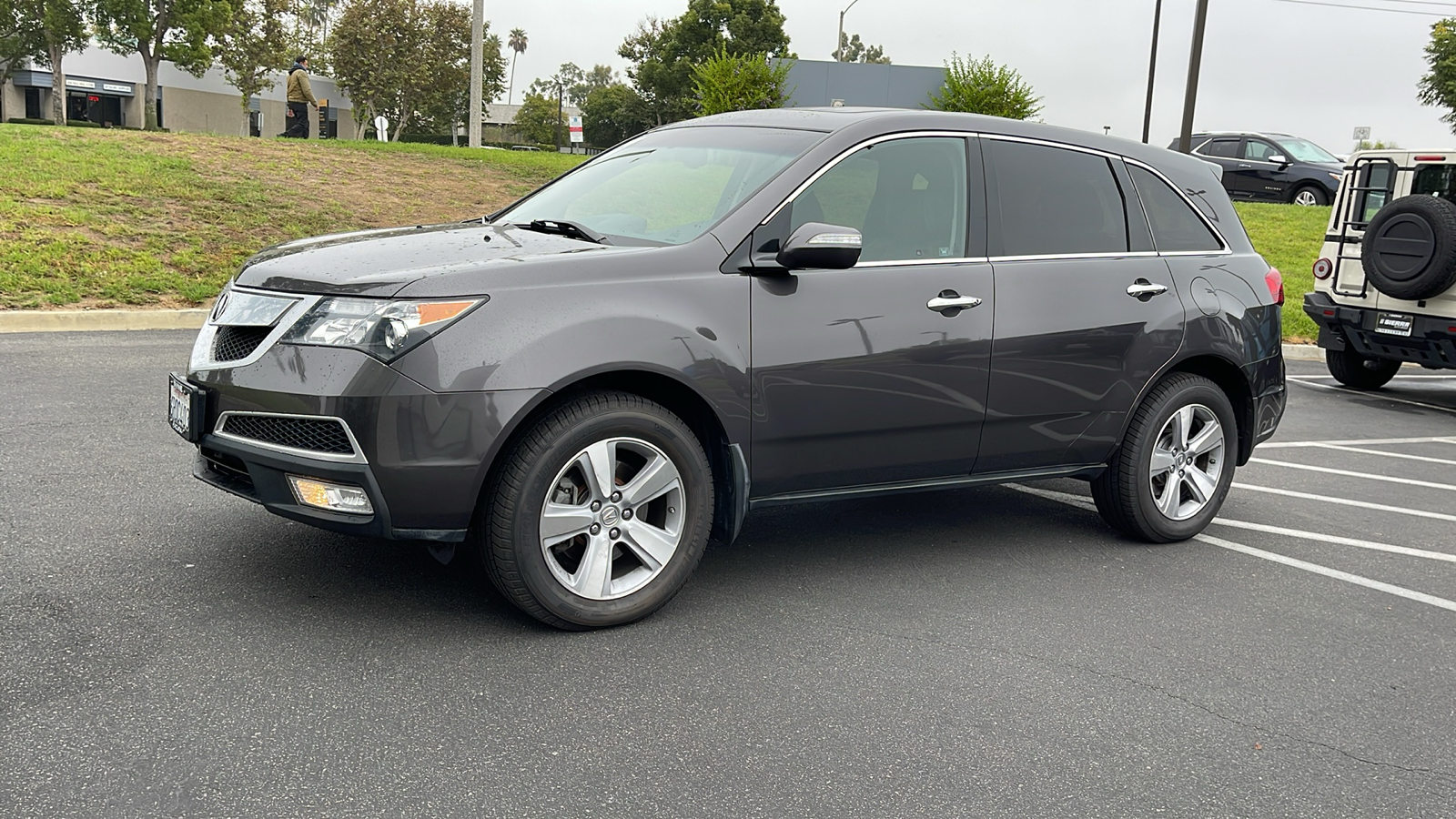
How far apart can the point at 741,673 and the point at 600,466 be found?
0.80 metres

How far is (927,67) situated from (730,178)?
153ft

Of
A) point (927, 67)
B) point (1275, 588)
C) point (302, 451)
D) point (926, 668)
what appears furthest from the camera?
point (927, 67)

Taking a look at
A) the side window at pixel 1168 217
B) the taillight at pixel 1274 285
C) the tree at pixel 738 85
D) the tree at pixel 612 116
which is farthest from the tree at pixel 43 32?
the taillight at pixel 1274 285

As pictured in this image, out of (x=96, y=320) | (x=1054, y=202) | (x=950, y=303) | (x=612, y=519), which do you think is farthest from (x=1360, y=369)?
(x=96, y=320)

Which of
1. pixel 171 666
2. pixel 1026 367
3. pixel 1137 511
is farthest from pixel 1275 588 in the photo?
pixel 171 666

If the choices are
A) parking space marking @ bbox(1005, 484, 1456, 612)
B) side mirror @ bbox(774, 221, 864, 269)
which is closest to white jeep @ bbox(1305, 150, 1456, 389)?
parking space marking @ bbox(1005, 484, 1456, 612)

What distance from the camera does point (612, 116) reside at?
83.5 metres

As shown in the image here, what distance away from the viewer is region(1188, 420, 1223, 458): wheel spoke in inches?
221

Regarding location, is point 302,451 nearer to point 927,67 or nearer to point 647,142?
point 647,142

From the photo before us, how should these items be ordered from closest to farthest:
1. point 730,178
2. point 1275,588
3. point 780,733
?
point 780,733 < point 730,178 < point 1275,588

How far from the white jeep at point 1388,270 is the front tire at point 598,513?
810cm

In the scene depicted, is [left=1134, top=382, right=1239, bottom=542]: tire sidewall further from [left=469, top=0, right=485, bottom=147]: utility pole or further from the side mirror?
[left=469, top=0, right=485, bottom=147]: utility pole

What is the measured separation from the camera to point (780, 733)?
3441 millimetres

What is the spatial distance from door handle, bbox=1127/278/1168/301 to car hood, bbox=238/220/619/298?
235 cm
